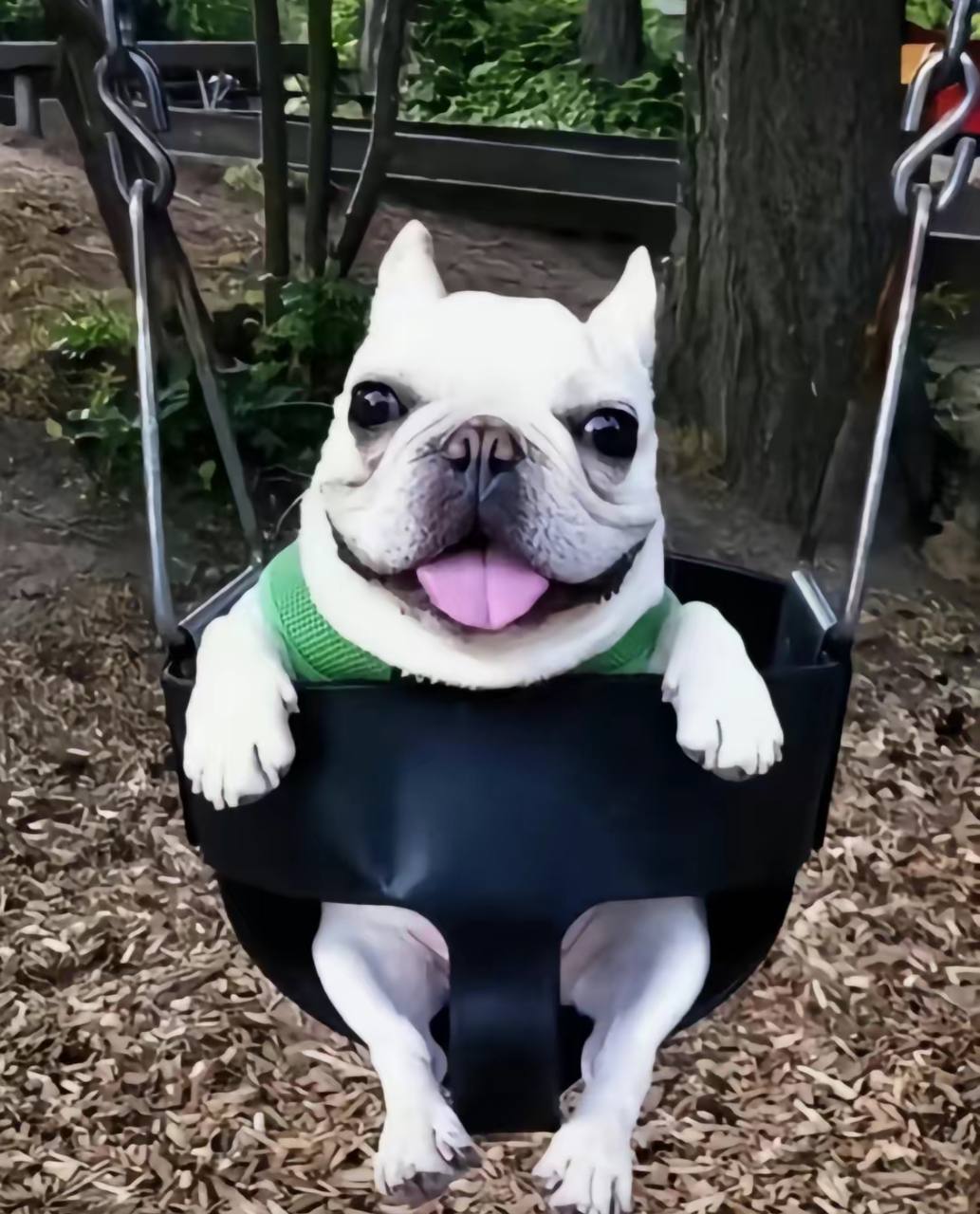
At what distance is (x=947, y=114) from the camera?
0.63 m

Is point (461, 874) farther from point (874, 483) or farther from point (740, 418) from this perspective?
point (740, 418)

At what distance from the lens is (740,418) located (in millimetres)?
1592

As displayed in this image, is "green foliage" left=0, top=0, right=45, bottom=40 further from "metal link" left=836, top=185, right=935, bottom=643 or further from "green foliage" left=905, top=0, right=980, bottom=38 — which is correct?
"metal link" left=836, top=185, right=935, bottom=643

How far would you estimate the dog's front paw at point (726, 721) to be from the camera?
0.62 m

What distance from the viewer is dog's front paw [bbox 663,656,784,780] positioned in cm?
62

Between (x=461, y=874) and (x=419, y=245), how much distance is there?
342mm

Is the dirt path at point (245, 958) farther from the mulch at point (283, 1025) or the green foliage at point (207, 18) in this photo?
the green foliage at point (207, 18)

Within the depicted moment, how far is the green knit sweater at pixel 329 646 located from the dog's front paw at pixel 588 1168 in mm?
249

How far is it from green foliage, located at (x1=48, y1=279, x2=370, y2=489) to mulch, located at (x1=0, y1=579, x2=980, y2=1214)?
1.17 feet

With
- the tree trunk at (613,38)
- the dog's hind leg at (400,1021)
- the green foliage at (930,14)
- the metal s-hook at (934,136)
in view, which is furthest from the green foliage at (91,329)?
the metal s-hook at (934,136)

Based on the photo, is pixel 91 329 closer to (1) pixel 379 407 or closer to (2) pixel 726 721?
(1) pixel 379 407

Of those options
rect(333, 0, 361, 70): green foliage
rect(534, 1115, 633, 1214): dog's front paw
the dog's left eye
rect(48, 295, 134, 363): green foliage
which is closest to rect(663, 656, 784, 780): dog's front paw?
the dog's left eye

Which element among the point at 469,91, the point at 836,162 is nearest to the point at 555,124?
the point at 469,91

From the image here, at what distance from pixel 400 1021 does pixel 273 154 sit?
3.43ft
